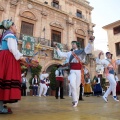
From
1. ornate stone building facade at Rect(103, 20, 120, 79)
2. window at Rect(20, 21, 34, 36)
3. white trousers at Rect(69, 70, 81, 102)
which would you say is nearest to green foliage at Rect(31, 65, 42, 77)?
window at Rect(20, 21, 34, 36)

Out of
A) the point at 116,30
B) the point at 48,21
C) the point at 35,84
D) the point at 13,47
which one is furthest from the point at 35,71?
the point at 116,30

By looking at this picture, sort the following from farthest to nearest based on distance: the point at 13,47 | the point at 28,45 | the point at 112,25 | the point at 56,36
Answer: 1. the point at 112,25
2. the point at 56,36
3. the point at 28,45
4. the point at 13,47

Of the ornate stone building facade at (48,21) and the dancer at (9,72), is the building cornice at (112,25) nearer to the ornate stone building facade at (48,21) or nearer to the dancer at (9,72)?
the ornate stone building facade at (48,21)

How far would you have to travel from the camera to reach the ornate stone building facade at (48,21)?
586 inches

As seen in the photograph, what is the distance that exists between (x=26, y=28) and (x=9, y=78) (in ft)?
44.3

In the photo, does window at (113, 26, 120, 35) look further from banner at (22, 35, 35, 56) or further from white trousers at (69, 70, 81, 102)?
white trousers at (69, 70, 81, 102)

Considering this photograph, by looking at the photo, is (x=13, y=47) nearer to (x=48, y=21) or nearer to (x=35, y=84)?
→ (x=35, y=84)

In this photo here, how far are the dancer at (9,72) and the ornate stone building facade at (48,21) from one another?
11.7 meters

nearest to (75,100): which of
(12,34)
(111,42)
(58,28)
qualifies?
(12,34)

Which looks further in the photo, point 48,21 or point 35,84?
point 48,21

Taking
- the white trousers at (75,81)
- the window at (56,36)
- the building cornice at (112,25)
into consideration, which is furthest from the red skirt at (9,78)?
the building cornice at (112,25)

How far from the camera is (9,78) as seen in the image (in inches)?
98.3

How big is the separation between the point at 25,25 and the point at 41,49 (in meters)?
2.78

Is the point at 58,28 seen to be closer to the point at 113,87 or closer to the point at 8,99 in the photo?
the point at 113,87
